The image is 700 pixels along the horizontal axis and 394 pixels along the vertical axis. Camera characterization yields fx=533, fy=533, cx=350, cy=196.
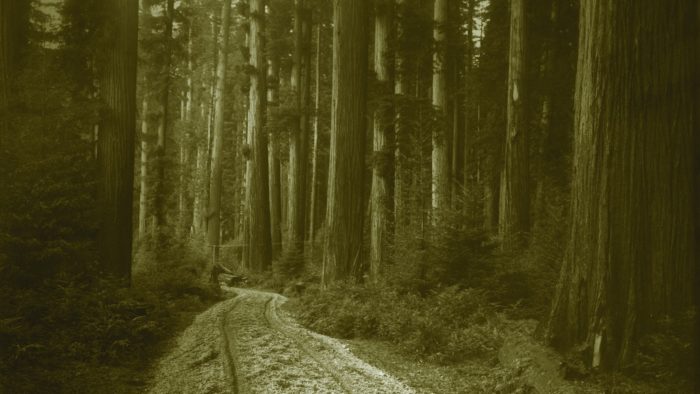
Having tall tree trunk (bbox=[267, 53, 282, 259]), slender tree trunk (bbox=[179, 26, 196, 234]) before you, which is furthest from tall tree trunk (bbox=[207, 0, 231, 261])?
slender tree trunk (bbox=[179, 26, 196, 234])

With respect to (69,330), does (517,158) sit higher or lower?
higher

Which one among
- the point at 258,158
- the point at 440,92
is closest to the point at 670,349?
the point at 440,92

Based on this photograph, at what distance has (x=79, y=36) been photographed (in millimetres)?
11656

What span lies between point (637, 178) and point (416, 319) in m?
4.07

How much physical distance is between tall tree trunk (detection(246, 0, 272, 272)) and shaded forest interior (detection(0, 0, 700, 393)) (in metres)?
0.09

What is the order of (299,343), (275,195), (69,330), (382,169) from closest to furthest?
(69,330)
(299,343)
(382,169)
(275,195)

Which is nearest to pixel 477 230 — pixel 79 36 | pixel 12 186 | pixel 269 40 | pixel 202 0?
pixel 12 186

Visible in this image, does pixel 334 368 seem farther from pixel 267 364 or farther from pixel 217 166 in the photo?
pixel 217 166

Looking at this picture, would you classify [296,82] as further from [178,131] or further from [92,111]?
[178,131]

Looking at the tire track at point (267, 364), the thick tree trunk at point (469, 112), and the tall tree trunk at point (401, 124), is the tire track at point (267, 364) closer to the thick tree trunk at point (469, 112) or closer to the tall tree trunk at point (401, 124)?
the tall tree trunk at point (401, 124)

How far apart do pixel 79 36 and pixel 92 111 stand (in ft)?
7.55

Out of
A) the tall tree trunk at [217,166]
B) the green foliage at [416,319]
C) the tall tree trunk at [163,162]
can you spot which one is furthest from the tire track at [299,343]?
the tall tree trunk at [217,166]

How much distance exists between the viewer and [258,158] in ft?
67.6

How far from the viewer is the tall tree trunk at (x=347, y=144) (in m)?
11.8
